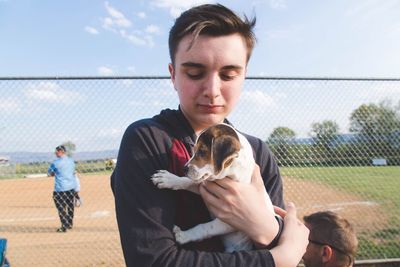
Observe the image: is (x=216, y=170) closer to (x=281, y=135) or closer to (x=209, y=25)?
(x=209, y=25)

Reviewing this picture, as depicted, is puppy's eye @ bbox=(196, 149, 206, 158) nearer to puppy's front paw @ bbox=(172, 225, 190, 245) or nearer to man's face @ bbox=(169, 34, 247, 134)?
man's face @ bbox=(169, 34, 247, 134)

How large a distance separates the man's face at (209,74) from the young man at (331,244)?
7.70 ft

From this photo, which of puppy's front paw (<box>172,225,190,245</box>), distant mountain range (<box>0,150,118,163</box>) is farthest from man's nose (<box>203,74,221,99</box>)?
distant mountain range (<box>0,150,118,163</box>)

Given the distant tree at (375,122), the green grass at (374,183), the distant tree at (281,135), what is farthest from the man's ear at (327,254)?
the green grass at (374,183)

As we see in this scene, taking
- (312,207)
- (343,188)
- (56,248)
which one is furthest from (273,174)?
(343,188)

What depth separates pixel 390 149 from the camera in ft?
23.1

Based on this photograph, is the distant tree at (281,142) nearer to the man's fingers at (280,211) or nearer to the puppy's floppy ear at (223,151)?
the man's fingers at (280,211)

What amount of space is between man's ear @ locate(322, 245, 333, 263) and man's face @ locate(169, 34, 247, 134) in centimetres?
235

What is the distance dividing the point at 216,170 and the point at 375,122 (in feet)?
19.5

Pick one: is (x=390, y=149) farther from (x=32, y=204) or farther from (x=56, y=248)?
(x=32, y=204)

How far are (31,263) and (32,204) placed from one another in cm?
928

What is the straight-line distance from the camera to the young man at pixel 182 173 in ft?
4.63

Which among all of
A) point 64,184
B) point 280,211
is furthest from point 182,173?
point 64,184

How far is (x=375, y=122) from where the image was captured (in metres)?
6.68
